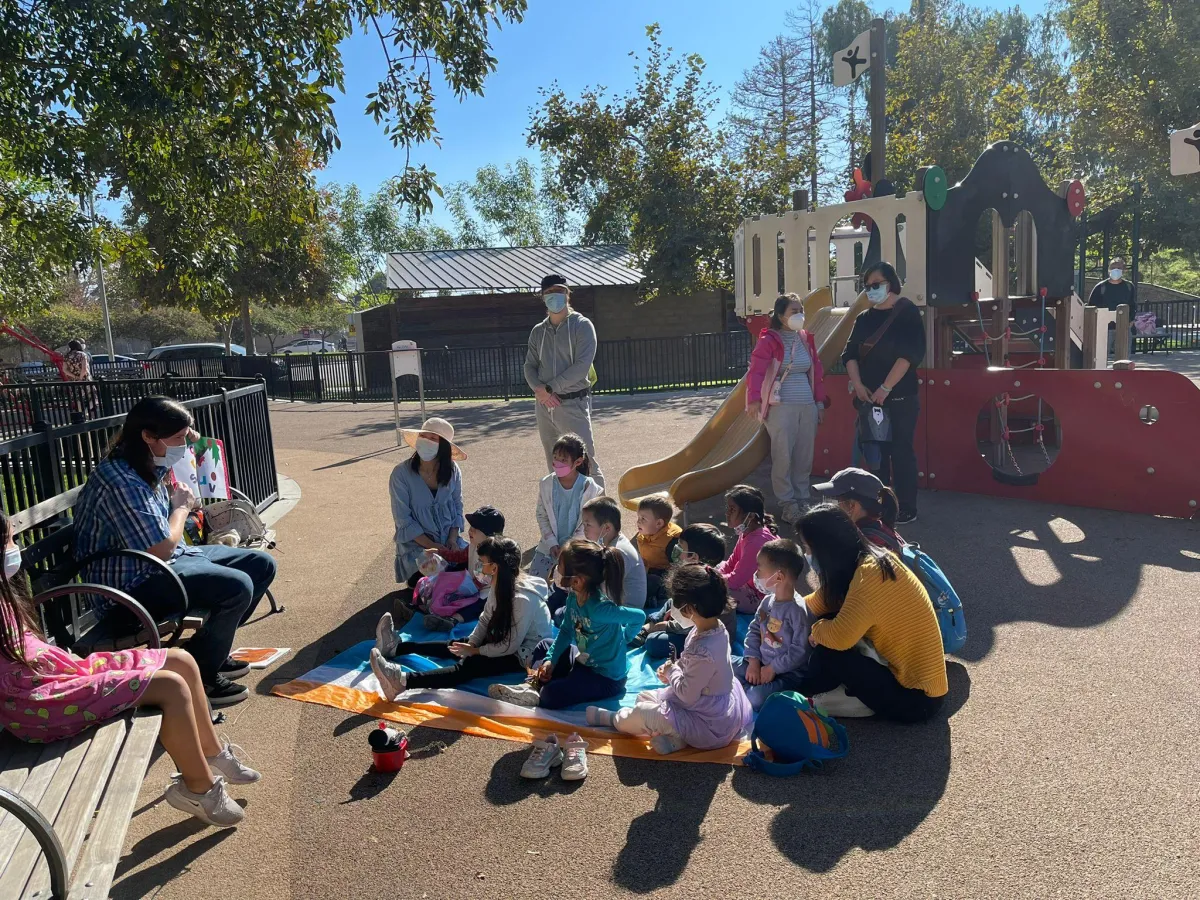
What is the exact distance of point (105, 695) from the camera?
3092mm

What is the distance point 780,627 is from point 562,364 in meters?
4.00

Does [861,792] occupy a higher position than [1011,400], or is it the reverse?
[1011,400]

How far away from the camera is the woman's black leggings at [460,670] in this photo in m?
4.77

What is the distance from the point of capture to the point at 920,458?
903 cm

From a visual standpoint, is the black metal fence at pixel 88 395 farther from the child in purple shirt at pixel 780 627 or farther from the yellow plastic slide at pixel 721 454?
the child in purple shirt at pixel 780 627

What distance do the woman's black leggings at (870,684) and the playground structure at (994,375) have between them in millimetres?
4173

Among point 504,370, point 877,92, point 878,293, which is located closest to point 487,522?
point 878,293

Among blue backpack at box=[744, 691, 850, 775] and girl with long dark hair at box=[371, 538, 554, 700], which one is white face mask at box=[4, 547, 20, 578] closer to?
girl with long dark hair at box=[371, 538, 554, 700]

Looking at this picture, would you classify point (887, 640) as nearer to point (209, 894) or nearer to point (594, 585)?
point (594, 585)

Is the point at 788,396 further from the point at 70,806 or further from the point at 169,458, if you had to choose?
the point at 70,806

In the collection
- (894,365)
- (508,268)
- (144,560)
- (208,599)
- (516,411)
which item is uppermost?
(508,268)

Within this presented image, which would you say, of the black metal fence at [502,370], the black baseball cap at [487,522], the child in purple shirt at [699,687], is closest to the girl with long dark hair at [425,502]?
the black baseball cap at [487,522]

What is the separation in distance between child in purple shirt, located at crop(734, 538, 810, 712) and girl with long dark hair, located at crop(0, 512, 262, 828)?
227 centimetres

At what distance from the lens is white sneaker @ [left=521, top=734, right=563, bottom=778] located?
12.4 feet
